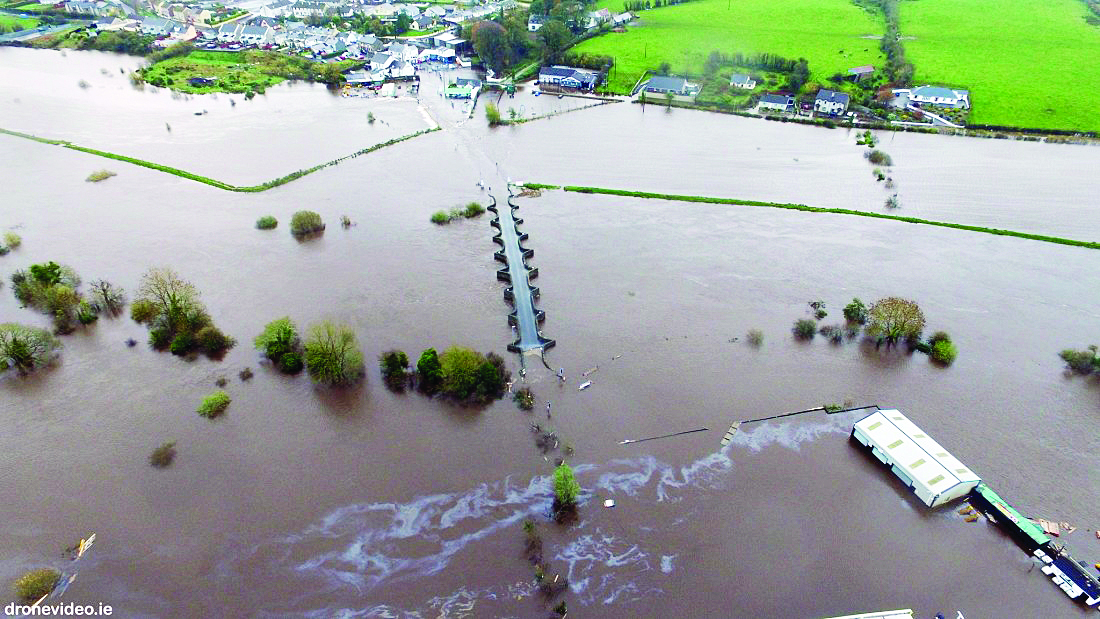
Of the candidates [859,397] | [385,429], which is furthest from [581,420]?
[859,397]

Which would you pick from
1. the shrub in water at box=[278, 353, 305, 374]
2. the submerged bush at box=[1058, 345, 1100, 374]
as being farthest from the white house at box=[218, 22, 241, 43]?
the submerged bush at box=[1058, 345, 1100, 374]

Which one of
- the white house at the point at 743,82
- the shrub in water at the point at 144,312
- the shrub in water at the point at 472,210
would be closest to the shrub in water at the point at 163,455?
the shrub in water at the point at 144,312

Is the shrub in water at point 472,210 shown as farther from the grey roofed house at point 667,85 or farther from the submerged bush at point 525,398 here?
the grey roofed house at point 667,85

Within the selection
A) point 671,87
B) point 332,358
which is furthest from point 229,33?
point 332,358

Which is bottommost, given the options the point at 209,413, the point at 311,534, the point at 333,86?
the point at 311,534

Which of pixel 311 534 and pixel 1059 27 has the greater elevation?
pixel 1059 27

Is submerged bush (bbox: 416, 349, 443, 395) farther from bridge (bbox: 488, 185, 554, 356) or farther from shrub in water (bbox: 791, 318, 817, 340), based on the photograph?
shrub in water (bbox: 791, 318, 817, 340)

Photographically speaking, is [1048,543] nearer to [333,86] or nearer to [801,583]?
[801,583]
